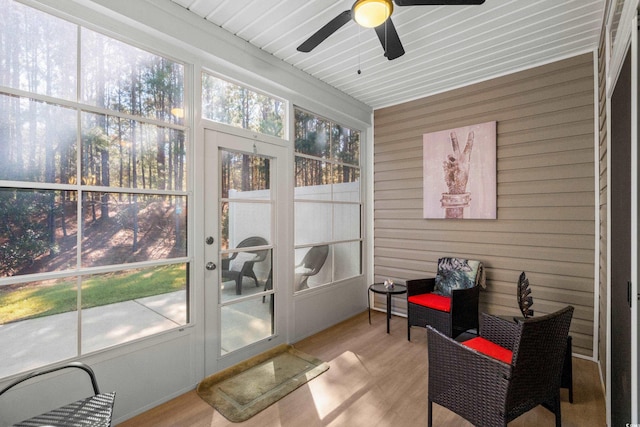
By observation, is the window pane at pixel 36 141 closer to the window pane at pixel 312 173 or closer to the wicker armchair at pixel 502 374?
the window pane at pixel 312 173

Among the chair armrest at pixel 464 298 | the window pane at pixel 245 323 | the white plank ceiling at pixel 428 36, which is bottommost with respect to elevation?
the window pane at pixel 245 323

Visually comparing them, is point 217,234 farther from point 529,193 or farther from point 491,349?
point 529,193

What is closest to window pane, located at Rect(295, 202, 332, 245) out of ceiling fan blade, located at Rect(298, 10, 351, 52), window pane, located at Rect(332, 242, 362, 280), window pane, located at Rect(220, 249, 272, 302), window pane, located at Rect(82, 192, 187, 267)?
window pane, located at Rect(332, 242, 362, 280)

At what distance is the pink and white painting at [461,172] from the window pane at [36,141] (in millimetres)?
3429

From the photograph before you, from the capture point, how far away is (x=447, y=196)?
359 centimetres

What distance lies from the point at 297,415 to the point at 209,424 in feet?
1.91

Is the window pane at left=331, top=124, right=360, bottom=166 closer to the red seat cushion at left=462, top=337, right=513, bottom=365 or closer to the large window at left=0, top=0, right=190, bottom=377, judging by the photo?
the large window at left=0, top=0, right=190, bottom=377

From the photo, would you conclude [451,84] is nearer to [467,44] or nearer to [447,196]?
[467,44]

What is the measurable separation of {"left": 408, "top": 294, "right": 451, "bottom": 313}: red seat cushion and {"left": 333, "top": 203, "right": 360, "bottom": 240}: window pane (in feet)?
3.88

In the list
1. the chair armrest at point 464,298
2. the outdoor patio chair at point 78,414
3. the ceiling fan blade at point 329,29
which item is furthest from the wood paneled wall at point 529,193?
the outdoor patio chair at point 78,414

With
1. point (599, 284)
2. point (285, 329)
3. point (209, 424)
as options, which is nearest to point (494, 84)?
point (599, 284)

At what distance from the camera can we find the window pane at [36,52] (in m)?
1.69

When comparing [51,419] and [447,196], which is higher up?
[447,196]

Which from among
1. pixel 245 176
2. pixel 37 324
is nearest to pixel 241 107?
pixel 245 176
